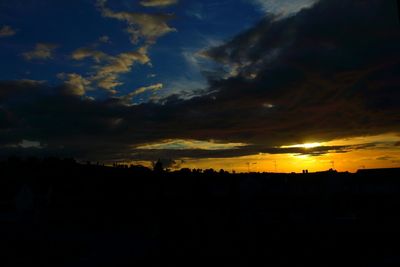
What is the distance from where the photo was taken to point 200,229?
3350 cm

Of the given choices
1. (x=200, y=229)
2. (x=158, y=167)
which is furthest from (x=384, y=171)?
(x=200, y=229)

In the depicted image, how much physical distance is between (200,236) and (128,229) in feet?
41.4

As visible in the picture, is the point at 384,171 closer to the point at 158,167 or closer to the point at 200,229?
the point at 158,167

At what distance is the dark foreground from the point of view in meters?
24.5

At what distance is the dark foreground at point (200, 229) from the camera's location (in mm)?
24547

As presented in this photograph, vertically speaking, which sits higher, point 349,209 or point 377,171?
point 377,171

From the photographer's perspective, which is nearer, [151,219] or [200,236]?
[200,236]

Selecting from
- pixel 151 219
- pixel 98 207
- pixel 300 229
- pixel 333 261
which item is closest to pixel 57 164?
pixel 98 207

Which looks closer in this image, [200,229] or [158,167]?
[200,229]

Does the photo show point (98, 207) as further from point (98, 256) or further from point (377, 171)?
point (377, 171)

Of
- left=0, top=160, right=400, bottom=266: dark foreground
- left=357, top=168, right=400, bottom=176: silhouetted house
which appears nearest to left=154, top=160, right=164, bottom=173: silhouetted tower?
left=0, top=160, right=400, bottom=266: dark foreground

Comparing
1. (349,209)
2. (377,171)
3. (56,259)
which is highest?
(377,171)

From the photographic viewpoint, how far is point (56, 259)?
27.5 metres

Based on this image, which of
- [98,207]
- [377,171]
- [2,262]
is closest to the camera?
[2,262]
